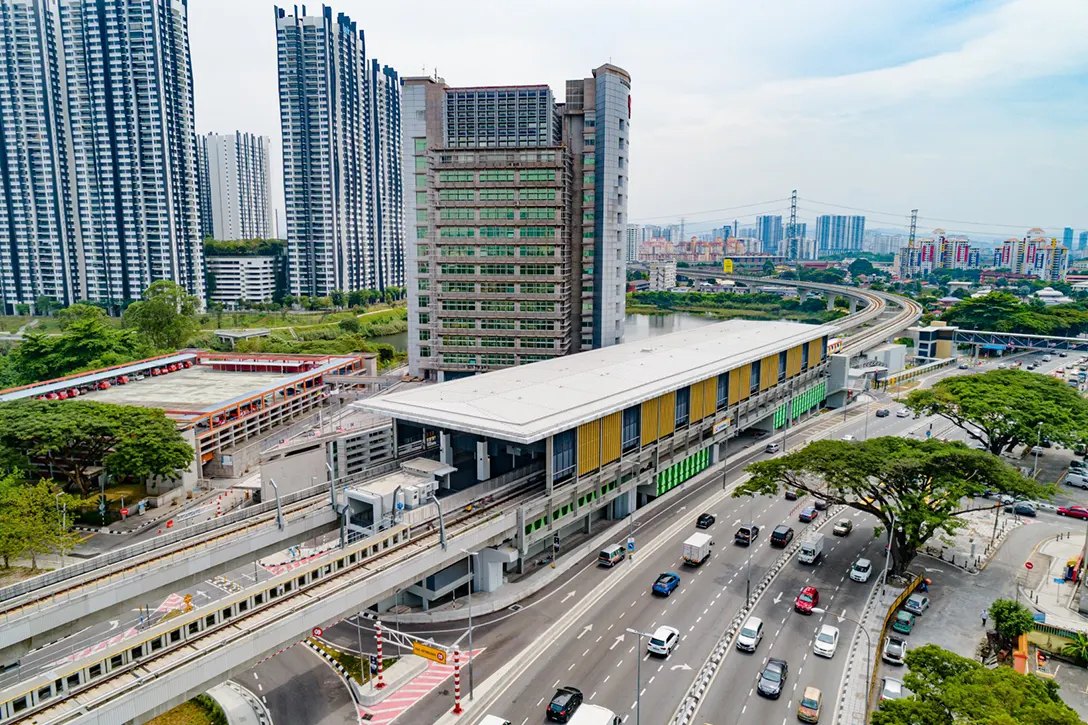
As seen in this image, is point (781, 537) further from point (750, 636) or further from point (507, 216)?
point (507, 216)

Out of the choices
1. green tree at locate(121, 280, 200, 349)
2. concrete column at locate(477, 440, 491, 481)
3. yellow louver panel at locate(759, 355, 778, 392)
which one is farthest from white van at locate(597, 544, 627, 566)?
green tree at locate(121, 280, 200, 349)

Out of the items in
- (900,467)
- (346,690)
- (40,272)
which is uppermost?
(40,272)

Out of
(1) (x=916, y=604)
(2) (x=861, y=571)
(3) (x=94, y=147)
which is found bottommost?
(1) (x=916, y=604)

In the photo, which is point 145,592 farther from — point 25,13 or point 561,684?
point 25,13

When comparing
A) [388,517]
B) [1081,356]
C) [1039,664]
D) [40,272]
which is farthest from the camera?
[40,272]

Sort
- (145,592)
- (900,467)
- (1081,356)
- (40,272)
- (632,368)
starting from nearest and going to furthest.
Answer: (145,592) < (900,467) < (632,368) < (1081,356) < (40,272)

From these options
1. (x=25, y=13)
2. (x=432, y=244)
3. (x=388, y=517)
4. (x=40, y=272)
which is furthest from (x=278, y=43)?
(x=388, y=517)

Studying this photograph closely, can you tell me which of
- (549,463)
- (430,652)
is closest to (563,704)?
(430,652)
